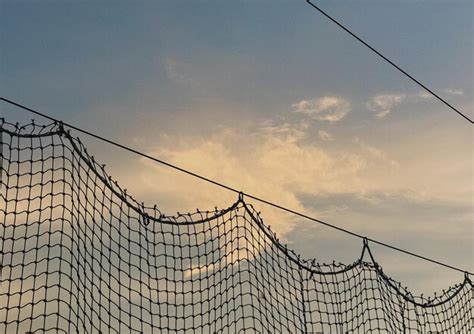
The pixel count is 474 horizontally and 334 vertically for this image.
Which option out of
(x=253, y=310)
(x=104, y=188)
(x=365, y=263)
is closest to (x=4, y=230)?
(x=104, y=188)

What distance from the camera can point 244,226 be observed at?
A: 8984mm

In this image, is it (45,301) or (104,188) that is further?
(104,188)

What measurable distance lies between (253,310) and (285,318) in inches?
19.6

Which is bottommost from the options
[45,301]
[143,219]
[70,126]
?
[45,301]

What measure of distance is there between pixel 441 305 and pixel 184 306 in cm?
421

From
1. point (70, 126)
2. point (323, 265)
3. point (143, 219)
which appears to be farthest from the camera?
point (323, 265)

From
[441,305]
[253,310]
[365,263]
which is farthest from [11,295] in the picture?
[441,305]

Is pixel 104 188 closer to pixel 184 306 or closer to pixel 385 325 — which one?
pixel 184 306

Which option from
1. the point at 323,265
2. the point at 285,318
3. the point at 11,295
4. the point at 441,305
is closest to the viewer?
the point at 11,295

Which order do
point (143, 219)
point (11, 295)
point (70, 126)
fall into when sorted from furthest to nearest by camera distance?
point (143, 219) < point (70, 126) < point (11, 295)

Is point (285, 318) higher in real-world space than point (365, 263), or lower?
lower

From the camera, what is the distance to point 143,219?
26.7ft

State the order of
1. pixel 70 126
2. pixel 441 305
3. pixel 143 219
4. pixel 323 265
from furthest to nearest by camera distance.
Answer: pixel 441 305, pixel 323 265, pixel 143 219, pixel 70 126

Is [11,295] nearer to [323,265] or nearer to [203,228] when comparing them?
[203,228]
